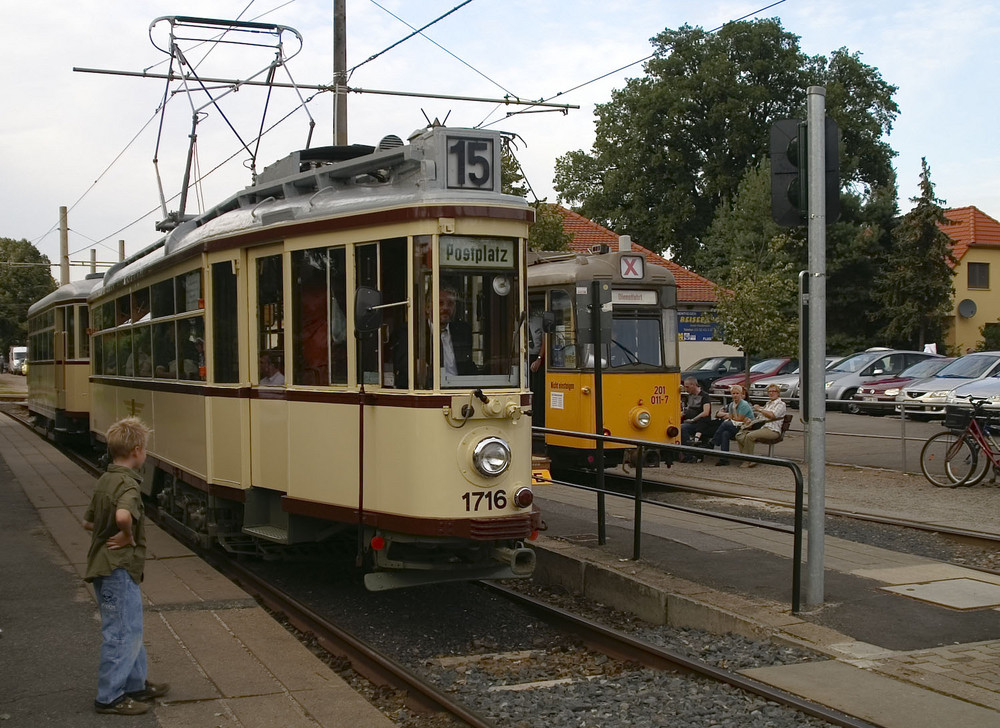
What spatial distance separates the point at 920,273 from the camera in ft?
151

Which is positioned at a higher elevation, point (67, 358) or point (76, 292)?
point (76, 292)

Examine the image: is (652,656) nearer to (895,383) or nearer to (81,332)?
(81,332)

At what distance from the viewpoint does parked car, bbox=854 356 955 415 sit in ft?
86.1

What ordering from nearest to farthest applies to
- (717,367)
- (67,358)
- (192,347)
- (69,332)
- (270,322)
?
(270,322), (192,347), (67,358), (69,332), (717,367)

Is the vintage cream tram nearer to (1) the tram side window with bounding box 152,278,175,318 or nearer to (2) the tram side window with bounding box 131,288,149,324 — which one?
(1) the tram side window with bounding box 152,278,175,318

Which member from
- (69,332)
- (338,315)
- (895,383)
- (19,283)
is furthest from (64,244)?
(19,283)

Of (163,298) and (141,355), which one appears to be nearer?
(163,298)

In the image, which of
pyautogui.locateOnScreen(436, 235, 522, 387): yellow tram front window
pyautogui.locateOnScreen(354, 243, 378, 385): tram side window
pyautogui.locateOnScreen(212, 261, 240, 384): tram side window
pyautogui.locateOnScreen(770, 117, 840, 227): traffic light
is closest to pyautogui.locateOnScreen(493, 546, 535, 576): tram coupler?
pyautogui.locateOnScreen(436, 235, 522, 387): yellow tram front window

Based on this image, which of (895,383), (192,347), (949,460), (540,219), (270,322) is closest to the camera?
(270,322)

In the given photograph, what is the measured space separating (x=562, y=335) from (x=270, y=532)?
702cm

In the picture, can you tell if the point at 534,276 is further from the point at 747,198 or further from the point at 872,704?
the point at 747,198

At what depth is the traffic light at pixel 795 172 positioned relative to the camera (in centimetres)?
774

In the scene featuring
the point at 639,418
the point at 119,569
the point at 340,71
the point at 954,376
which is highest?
the point at 340,71

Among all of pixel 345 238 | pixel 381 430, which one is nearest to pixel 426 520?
pixel 381 430
